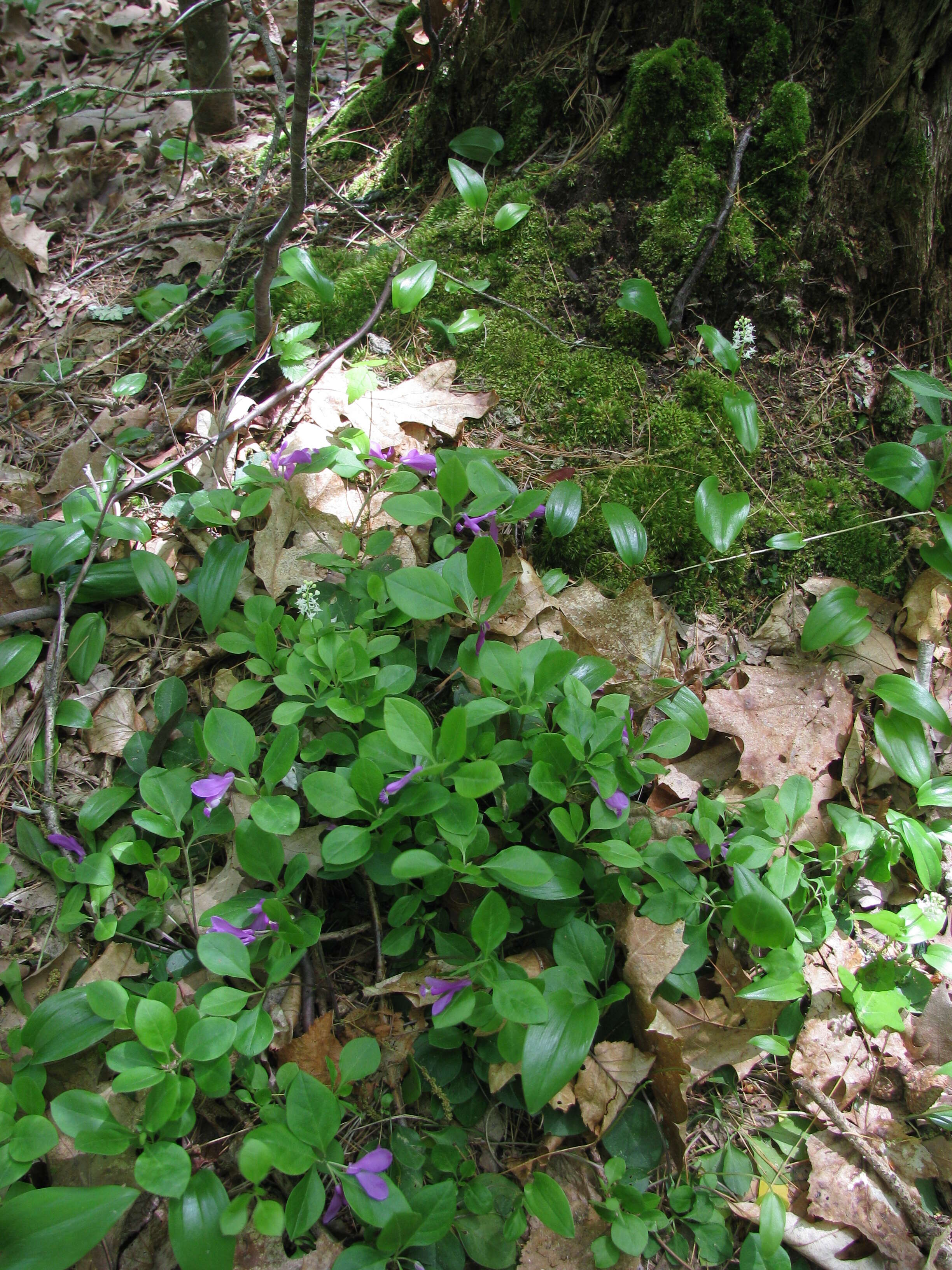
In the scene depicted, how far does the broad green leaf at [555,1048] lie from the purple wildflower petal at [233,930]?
58cm

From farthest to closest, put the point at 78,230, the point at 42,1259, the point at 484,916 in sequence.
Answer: the point at 78,230
the point at 484,916
the point at 42,1259

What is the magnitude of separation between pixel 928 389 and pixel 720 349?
23.1 inches

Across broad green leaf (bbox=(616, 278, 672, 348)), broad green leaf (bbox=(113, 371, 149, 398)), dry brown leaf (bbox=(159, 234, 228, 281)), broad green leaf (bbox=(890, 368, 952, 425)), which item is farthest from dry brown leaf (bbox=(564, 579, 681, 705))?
dry brown leaf (bbox=(159, 234, 228, 281))

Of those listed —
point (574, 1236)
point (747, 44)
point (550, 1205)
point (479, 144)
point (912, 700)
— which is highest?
point (747, 44)

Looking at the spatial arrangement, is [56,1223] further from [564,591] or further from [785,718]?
[785,718]

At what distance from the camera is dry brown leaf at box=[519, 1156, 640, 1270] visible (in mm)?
1334

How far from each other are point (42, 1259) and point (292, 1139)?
39 centimetres

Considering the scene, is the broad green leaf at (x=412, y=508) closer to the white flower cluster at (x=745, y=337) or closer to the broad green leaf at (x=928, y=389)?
the white flower cluster at (x=745, y=337)

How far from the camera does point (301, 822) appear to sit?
5.60 ft

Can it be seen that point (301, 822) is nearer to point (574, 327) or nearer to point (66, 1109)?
point (66, 1109)

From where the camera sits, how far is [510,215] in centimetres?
247

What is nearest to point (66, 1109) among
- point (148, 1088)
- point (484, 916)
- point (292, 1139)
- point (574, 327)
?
point (148, 1088)

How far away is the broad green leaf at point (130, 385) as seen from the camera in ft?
8.13

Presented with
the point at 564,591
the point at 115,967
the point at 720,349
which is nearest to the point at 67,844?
the point at 115,967
